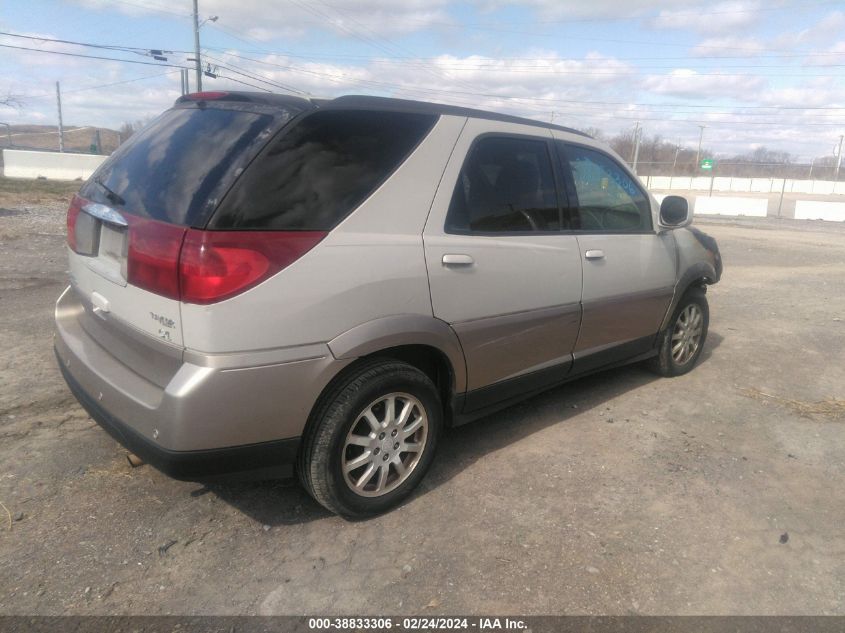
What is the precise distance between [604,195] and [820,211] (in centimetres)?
3009

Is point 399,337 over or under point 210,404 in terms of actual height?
over

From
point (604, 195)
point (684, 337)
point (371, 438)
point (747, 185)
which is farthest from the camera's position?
point (747, 185)

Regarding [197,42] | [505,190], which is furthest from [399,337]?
[197,42]

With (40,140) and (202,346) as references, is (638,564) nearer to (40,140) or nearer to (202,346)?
(202,346)

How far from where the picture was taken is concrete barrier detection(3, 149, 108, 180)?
1189 inches

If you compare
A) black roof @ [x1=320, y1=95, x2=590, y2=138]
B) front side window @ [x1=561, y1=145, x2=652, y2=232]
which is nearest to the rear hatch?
black roof @ [x1=320, y1=95, x2=590, y2=138]

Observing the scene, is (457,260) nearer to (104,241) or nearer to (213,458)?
(213,458)

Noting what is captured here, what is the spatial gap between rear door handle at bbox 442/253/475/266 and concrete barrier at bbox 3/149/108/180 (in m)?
32.6

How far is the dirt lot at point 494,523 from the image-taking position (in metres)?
2.37

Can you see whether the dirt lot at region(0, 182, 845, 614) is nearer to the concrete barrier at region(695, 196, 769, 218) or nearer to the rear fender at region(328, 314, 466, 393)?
the rear fender at region(328, 314, 466, 393)

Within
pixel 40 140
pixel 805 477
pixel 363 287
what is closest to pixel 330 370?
pixel 363 287

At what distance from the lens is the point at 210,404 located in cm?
222

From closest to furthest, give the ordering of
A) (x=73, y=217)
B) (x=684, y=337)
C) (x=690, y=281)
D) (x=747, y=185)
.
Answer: (x=73, y=217) < (x=690, y=281) < (x=684, y=337) < (x=747, y=185)

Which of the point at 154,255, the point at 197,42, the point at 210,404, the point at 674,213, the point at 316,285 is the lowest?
the point at 210,404
